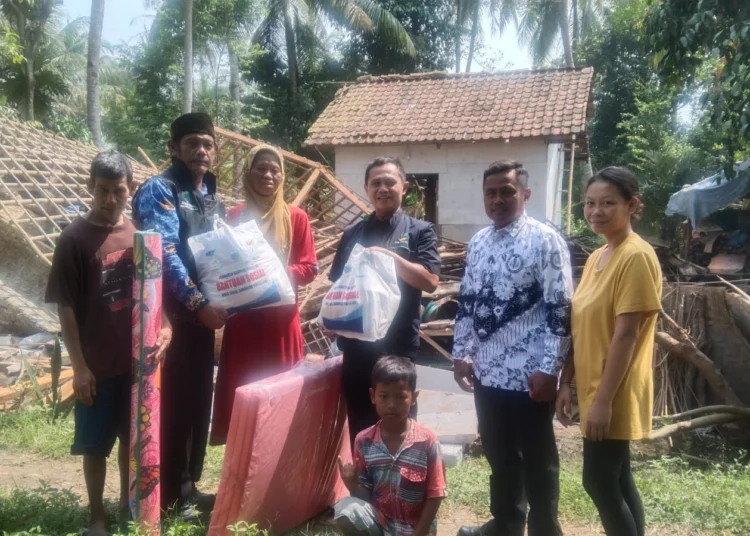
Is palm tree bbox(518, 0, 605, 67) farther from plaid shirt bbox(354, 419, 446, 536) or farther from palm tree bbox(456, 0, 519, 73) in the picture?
plaid shirt bbox(354, 419, 446, 536)

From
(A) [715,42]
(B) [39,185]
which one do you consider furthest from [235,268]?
(B) [39,185]

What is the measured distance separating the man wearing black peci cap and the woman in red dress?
8cm

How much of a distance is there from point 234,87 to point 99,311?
18.2 m

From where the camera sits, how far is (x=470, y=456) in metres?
4.50

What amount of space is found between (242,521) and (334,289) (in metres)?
1.04

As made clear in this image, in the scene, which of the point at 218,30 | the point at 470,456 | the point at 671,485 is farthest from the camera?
the point at 218,30

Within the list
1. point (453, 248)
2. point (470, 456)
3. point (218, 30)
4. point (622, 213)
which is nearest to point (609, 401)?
point (622, 213)

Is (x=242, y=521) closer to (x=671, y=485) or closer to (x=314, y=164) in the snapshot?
(x=671, y=485)

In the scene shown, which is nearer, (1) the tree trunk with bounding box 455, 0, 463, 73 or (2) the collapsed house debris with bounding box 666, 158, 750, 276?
(2) the collapsed house debris with bounding box 666, 158, 750, 276

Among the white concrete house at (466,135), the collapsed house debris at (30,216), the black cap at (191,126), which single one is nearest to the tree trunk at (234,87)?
the white concrete house at (466,135)

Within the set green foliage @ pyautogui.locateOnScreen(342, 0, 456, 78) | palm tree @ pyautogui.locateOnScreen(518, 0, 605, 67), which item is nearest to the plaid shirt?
green foliage @ pyautogui.locateOnScreen(342, 0, 456, 78)

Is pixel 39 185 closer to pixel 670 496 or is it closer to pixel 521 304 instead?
pixel 521 304

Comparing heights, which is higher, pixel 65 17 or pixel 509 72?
pixel 65 17

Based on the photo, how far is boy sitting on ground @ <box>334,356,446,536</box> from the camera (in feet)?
8.39
